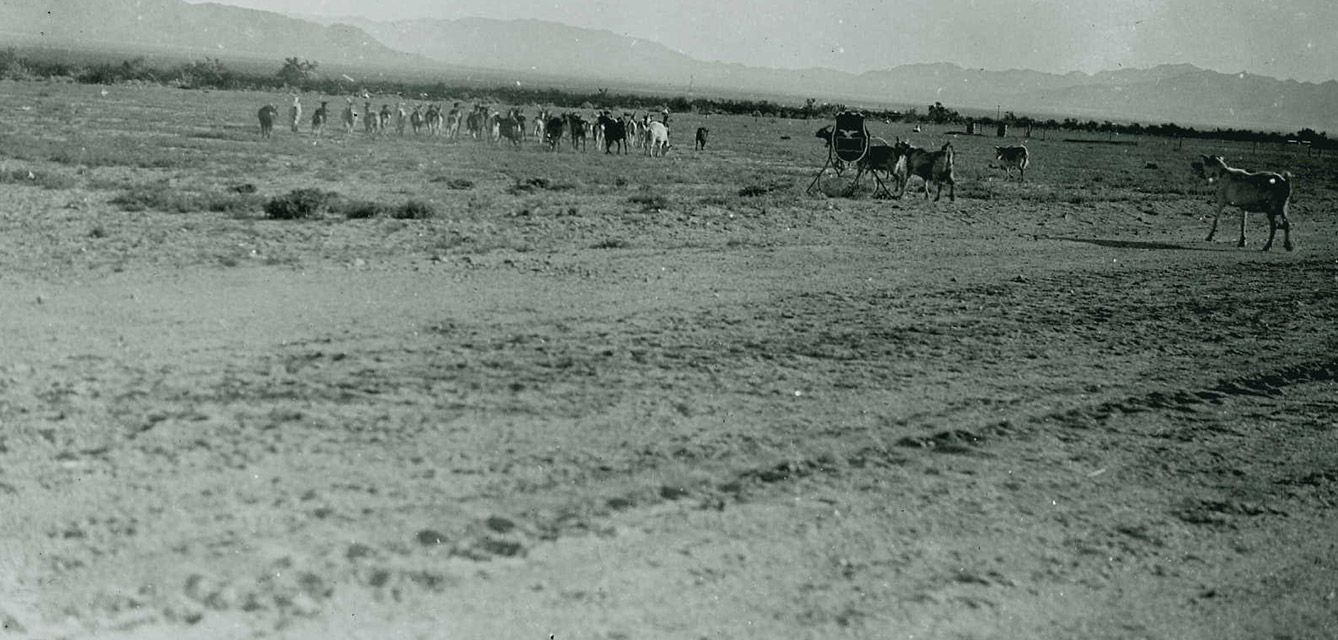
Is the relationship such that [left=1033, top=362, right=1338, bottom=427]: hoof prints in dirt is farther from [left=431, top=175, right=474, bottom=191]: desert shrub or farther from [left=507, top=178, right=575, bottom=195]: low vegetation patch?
[left=431, top=175, right=474, bottom=191]: desert shrub

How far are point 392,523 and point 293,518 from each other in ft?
1.57

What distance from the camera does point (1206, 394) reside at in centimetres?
863

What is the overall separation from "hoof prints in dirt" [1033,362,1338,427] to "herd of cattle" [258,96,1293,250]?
30.6 feet

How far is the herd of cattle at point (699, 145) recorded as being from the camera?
18.1 metres

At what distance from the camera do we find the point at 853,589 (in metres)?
4.91

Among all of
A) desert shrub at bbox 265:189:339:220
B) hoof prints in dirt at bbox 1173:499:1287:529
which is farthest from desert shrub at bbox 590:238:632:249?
hoof prints in dirt at bbox 1173:499:1287:529

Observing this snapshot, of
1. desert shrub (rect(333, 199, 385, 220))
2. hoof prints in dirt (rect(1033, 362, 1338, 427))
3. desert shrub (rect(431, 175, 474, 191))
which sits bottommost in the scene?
→ hoof prints in dirt (rect(1033, 362, 1338, 427))

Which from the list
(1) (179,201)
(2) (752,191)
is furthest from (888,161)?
(1) (179,201)

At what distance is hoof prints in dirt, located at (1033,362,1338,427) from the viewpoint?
310 inches

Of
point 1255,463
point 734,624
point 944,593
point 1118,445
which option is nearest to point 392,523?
point 734,624

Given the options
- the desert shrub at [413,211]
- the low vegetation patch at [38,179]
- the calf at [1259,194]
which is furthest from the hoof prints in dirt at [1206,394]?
the low vegetation patch at [38,179]

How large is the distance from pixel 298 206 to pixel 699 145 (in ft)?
86.0

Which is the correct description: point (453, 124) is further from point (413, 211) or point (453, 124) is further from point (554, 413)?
point (554, 413)

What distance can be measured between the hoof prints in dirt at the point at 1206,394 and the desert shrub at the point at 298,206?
1088cm
